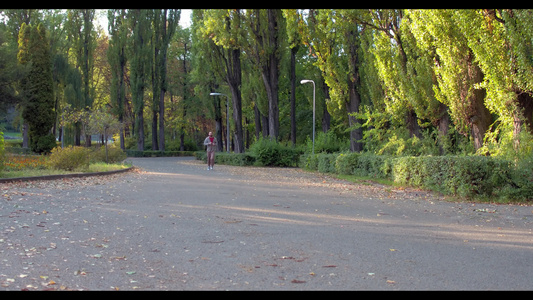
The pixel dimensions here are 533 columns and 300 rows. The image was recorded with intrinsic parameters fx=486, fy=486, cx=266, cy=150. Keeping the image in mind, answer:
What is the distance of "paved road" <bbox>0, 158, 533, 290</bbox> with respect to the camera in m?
4.85

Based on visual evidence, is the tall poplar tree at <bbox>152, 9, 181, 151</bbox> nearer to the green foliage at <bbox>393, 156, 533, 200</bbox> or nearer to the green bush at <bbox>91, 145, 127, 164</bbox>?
the green bush at <bbox>91, 145, 127, 164</bbox>

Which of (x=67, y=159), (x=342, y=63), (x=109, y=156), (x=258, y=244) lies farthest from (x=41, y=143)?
(x=258, y=244)

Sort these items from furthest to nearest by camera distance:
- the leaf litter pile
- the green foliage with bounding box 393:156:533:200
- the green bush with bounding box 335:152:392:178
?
the green bush with bounding box 335:152:392:178, the green foliage with bounding box 393:156:533:200, the leaf litter pile

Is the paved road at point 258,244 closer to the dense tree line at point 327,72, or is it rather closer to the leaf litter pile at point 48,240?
the leaf litter pile at point 48,240

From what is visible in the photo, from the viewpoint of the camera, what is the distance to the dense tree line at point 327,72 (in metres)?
14.5

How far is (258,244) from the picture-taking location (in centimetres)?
662

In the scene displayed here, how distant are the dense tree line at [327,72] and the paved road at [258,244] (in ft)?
18.2

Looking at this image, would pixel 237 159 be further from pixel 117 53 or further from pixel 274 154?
pixel 117 53

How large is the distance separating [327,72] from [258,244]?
871 inches

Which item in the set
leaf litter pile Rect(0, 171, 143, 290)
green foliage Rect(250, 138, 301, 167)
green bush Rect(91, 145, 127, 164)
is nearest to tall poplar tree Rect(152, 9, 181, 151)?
green foliage Rect(250, 138, 301, 167)

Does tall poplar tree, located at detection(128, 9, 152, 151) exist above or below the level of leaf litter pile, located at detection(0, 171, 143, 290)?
above

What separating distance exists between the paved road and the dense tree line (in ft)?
18.2

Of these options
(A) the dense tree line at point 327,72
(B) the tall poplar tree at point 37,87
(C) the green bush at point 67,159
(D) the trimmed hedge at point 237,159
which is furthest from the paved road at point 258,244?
(B) the tall poplar tree at point 37,87
